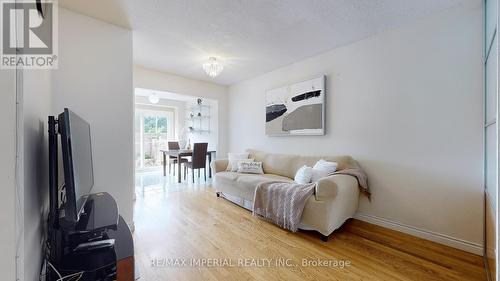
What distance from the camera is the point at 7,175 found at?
2.93 ft

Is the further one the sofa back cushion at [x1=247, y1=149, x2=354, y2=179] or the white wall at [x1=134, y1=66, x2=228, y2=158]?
the white wall at [x1=134, y1=66, x2=228, y2=158]

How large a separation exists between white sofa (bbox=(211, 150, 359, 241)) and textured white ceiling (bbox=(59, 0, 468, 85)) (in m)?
1.68

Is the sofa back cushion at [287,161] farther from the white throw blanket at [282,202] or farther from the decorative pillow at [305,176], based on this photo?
the white throw blanket at [282,202]

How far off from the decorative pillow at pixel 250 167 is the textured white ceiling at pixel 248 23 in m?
1.87

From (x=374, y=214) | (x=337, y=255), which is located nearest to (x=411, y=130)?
(x=374, y=214)

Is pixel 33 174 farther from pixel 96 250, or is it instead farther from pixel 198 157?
pixel 198 157

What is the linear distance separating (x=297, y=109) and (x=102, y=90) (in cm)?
277

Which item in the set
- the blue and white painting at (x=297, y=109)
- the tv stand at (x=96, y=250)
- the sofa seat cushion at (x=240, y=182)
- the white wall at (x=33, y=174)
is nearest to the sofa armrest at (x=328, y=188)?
the sofa seat cushion at (x=240, y=182)

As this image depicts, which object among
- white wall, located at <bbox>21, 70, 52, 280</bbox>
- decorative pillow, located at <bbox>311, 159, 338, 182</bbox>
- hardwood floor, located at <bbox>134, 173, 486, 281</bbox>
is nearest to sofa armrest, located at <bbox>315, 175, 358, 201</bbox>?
decorative pillow, located at <bbox>311, 159, 338, 182</bbox>

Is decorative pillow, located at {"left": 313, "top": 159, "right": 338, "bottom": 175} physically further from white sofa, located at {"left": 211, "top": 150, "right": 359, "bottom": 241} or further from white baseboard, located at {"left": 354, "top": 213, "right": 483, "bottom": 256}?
white baseboard, located at {"left": 354, "top": 213, "right": 483, "bottom": 256}

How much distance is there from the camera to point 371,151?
8.64 ft

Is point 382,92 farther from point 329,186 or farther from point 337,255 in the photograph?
point 337,255

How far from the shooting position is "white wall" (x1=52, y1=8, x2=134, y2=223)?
6.56ft

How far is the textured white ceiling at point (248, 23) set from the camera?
1.99 metres
